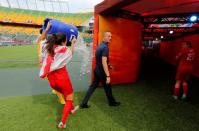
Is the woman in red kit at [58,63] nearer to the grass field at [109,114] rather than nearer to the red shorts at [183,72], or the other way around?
the grass field at [109,114]

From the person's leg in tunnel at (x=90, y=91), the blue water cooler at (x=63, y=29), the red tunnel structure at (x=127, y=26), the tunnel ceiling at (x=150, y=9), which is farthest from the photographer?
the red tunnel structure at (x=127, y=26)

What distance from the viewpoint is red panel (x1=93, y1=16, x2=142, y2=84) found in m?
7.57

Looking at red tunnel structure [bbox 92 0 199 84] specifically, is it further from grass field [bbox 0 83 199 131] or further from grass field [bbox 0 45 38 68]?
grass field [bbox 0 45 38 68]

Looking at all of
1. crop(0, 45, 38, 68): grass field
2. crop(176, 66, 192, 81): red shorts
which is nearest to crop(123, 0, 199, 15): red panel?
crop(176, 66, 192, 81): red shorts

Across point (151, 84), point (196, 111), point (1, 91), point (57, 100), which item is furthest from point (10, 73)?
point (196, 111)

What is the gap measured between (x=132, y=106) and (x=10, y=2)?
3540 centimetres

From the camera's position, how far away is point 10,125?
14.3 ft

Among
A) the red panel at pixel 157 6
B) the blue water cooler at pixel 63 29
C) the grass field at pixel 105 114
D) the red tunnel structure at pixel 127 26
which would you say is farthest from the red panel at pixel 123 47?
the blue water cooler at pixel 63 29

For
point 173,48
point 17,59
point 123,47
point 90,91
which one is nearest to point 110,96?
point 90,91

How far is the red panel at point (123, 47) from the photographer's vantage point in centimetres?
757

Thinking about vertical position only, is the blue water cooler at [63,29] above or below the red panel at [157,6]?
below

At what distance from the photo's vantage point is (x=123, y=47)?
805cm

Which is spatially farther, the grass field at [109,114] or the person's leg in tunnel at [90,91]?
the person's leg in tunnel at [90,91]

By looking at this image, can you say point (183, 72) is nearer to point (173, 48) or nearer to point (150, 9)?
point (150, 9)
